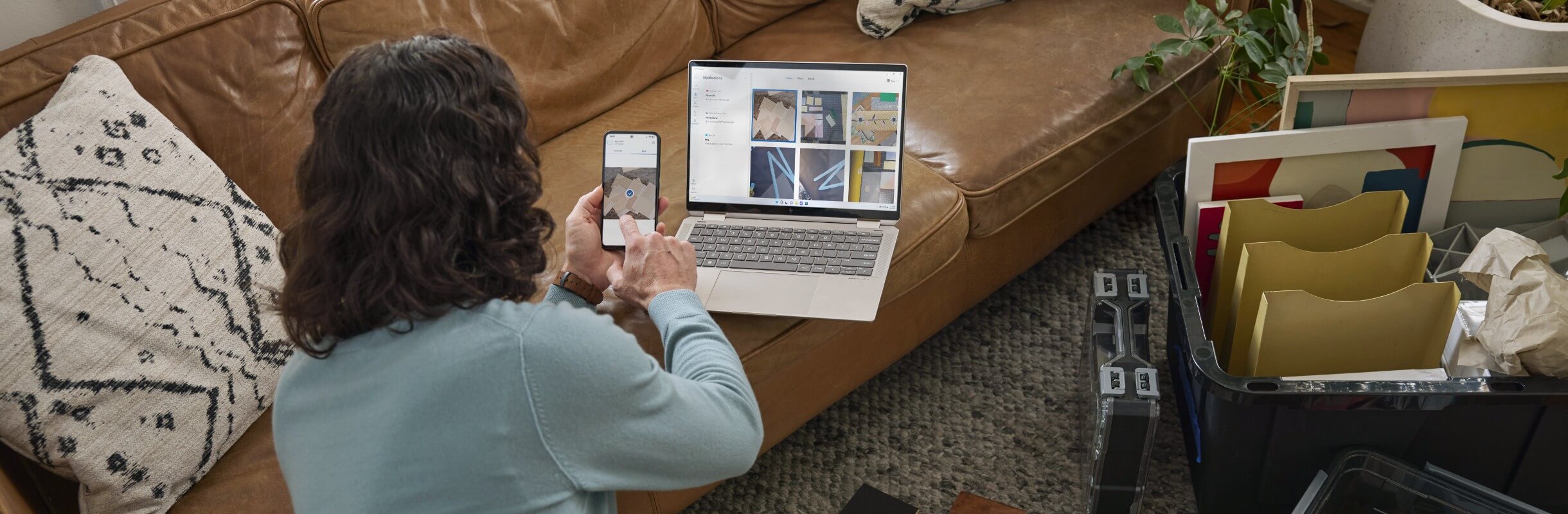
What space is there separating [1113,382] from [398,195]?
3.18 feet

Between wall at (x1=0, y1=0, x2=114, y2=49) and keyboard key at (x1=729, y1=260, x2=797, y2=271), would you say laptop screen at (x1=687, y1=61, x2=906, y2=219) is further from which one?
wall at (x1=0, y1=0, x2=114, y2=49)

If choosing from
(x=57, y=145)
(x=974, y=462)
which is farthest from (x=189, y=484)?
(x=974, y=462)

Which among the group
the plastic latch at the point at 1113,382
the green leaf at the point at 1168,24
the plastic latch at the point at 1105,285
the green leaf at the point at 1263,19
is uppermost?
the green leaf at the point at 1263,19

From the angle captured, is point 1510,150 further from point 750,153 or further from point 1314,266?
point 750,153

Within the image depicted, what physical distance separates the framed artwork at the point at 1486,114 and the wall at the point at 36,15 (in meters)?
1.83

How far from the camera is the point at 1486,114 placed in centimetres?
148

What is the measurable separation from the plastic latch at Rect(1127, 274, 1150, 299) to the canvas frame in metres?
0.33

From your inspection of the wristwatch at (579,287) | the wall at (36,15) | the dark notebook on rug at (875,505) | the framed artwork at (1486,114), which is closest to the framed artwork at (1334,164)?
the framed artwork at (1486,114)

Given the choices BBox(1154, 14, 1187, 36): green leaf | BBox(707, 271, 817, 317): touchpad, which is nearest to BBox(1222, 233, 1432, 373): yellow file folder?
BBox(1154, 14, 1187, 36): green leaf

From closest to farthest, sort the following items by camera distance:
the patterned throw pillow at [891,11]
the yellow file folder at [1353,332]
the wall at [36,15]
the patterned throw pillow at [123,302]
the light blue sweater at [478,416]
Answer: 1. the light blue sweater at [478,416]
2. the patterned throw pillow at [123,302]
3. the yellow file folder at [1353,332]
4. the wall at [36,15]
5. the patterned throw pillow at [891,11]

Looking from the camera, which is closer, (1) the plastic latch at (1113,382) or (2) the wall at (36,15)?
(1) the plastic latch at (1113,382)

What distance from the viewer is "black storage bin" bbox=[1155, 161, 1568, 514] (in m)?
1.23

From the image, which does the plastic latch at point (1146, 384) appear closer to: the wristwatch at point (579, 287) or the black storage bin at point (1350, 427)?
the black storage bin at point (1350, 427)

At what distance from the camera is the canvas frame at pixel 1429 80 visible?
144cm
